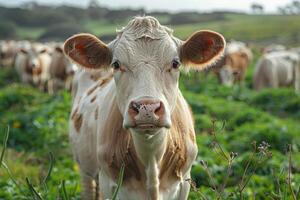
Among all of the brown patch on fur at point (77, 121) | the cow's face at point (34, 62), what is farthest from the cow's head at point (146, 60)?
the cow's face at point (34, 62)

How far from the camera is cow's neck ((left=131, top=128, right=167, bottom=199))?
3.97 m

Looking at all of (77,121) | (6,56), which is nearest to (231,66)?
(6,56)

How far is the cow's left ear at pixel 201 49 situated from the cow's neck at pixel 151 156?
2.21 ft

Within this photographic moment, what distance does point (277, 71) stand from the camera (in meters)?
20.1

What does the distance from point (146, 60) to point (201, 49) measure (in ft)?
2.20

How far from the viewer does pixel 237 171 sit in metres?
7.25

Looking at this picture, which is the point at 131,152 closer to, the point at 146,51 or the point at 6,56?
the point at 146,51

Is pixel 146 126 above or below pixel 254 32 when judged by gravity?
above

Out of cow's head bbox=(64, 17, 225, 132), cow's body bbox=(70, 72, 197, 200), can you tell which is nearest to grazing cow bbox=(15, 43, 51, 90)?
cow's body bbox=(70, 72, 197, 200)

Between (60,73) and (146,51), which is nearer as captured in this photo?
(146,51)

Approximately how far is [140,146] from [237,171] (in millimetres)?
3538

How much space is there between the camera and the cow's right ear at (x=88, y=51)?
4.23 m

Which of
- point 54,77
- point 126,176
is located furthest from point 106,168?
point 54,77

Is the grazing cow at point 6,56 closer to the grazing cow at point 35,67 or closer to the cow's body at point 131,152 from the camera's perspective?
the grazing cow at point 35,67
